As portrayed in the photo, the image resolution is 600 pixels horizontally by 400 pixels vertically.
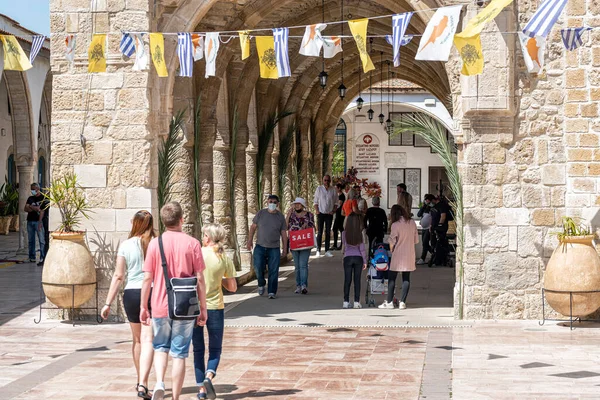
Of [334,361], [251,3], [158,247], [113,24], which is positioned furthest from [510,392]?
[251,3]

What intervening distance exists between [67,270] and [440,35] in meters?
4.84

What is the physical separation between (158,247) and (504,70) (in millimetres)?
5815

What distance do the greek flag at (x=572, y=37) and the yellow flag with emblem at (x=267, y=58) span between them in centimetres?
316

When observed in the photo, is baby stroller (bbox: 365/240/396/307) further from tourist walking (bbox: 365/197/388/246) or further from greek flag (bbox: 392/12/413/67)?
tourist walking (bbox: 365/197/388/246)

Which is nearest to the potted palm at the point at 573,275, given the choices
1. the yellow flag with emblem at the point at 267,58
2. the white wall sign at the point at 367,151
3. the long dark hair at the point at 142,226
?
the yellow flag with emblem at the point at 267,58

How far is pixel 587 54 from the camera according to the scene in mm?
11172

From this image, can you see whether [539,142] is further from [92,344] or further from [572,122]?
[92,344]

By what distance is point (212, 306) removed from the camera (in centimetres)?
741

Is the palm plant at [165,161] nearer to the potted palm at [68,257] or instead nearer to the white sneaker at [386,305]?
the potted palm at [68,257]

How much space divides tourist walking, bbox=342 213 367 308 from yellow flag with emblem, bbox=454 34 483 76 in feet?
10.1

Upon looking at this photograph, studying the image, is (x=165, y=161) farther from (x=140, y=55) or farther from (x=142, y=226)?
(x=142, y=226)

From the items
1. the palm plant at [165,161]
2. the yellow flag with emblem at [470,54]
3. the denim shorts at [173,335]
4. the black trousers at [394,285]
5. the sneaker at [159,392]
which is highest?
the yellow flag with emblem at [470,54]

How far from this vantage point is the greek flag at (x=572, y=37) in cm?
1080

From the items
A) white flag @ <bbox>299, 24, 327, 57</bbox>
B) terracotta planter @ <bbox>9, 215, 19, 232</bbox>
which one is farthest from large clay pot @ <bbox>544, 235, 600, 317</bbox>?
terracotta planter @ <bbox>9, 215, 19, 232</bbox>
